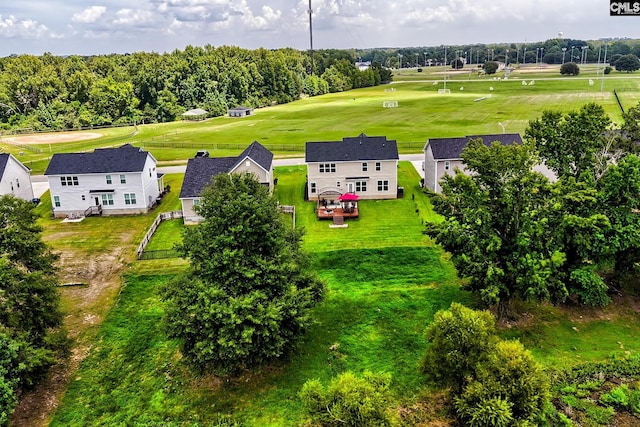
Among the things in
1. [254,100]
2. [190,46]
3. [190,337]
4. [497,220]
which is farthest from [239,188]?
[190,46]

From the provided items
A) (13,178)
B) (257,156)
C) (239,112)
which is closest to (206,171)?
(257,156)

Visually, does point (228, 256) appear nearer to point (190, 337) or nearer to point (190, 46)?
point (190, 337)

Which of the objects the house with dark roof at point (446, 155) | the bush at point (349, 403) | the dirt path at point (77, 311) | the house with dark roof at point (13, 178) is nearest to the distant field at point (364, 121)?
the house with dark roof at point (13, 178)

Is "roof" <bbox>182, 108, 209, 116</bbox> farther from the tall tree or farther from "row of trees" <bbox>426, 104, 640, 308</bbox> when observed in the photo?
"row of trees" <bbox>426, 104, 640, 308</bbox>

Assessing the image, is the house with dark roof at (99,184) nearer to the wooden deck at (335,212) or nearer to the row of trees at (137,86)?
the wooden deck at (335,212)

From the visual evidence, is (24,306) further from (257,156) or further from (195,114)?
(195,114)
